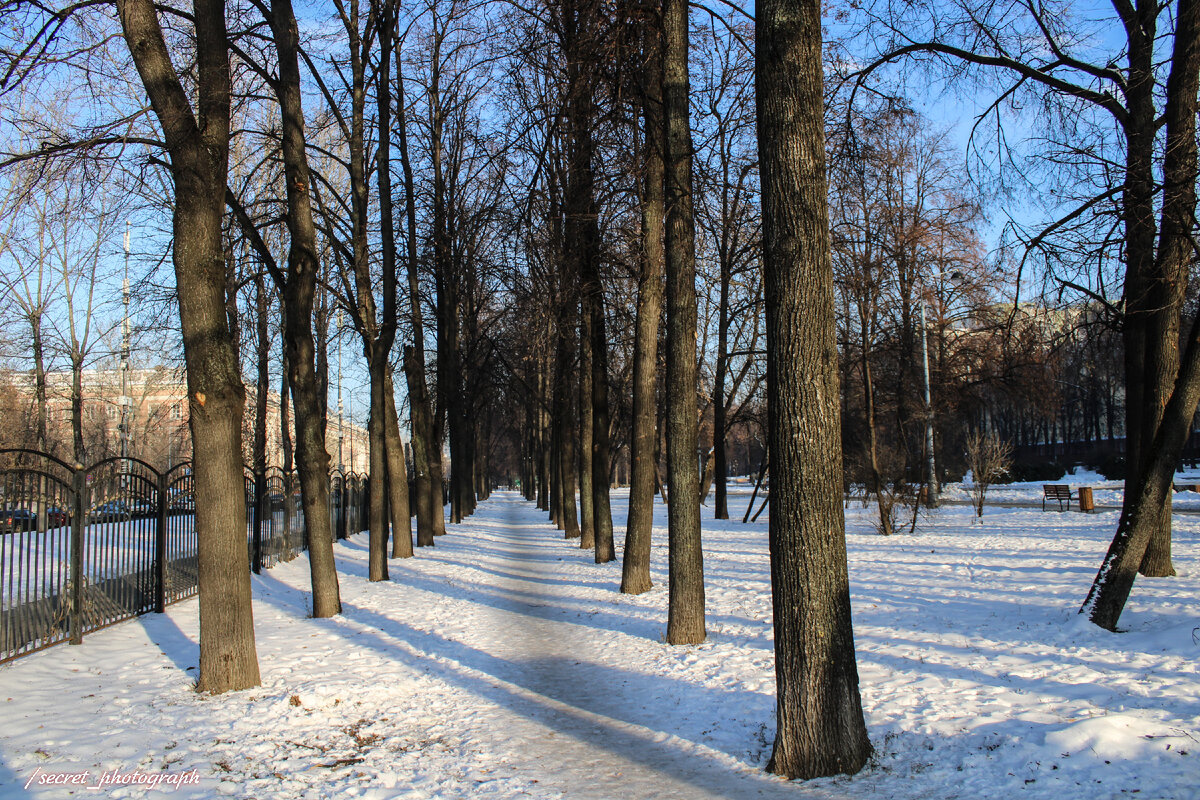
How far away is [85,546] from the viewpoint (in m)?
7.96

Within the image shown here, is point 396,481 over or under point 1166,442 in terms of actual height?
under

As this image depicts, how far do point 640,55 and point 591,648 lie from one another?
24.1 feet

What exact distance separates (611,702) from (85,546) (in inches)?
234

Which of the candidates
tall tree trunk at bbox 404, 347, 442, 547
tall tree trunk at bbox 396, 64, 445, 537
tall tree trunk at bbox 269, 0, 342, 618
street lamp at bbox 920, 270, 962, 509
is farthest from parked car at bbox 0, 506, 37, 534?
street lamp at bbox 920, 270, 962, 509

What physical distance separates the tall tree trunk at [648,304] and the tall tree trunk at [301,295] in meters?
4.05

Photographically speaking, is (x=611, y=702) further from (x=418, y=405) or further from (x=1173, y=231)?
(x=418, y=405)

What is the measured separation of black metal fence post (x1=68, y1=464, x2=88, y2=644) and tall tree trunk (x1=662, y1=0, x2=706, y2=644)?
6237 millimetres

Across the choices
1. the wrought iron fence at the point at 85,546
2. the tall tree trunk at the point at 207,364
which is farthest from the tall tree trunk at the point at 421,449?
the tall tree trunk at the point at 207,364

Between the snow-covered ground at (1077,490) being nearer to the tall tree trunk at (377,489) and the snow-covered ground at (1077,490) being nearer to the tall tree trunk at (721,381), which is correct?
the tall tree trunk at (721,381)

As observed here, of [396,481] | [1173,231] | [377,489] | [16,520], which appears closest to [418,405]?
[396,481]

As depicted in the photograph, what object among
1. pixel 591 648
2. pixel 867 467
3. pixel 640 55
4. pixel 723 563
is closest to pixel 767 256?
pixel 591 648

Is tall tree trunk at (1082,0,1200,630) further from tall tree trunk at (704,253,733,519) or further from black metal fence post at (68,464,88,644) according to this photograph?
tall tree trunk at (704,253,733,519)

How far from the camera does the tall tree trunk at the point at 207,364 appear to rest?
6055 millimetres

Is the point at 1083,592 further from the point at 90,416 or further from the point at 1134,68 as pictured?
the point at 90,416
